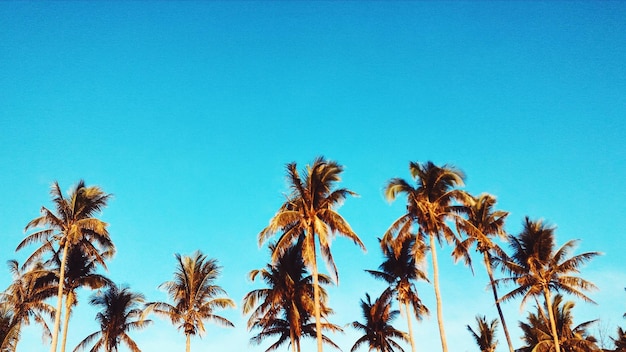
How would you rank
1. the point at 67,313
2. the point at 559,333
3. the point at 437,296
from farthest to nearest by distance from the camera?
the point at 559,333, the point at 67,313, the point at 437,296

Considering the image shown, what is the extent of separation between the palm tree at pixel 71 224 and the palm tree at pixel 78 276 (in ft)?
3.62

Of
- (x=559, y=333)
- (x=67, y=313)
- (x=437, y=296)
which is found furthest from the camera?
(x=559, y=333)

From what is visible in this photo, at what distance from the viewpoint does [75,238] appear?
96.4 ft

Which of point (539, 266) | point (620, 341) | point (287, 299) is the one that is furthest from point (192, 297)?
point (620, 341)

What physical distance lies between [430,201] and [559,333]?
21.9m

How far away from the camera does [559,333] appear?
136 ft

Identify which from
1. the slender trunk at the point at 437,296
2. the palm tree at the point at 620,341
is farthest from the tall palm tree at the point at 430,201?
the palm tree at the point at 620,341

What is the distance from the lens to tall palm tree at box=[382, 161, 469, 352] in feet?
93.8

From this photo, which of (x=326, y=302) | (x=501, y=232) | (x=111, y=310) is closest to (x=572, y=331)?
(x=501, y=232)

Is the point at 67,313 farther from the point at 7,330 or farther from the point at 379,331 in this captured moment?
the point at 379,331

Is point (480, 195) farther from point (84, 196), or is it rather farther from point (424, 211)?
point (84, 196)

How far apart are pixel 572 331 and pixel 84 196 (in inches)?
1560

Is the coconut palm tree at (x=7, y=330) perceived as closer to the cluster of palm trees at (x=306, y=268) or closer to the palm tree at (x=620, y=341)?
the cluster of palm trees at (x=306, y=268)

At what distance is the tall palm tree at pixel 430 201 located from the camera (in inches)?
1126
